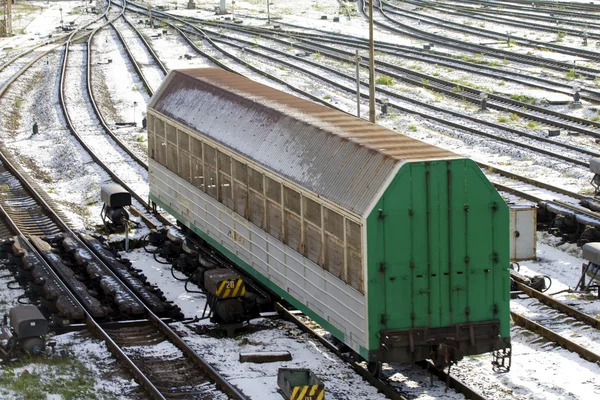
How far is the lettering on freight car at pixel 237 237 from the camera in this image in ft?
60.9

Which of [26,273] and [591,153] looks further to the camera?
[591,153]

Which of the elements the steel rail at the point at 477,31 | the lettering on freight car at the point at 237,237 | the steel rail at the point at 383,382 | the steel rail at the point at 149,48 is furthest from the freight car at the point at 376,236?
the steel rail at the point at 477,31

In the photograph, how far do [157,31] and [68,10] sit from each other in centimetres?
2339

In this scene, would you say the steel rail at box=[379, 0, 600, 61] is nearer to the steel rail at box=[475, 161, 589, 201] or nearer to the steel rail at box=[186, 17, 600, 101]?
the steel rail at box=[186, 17, 600, 101]

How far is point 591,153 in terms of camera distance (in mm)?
30328

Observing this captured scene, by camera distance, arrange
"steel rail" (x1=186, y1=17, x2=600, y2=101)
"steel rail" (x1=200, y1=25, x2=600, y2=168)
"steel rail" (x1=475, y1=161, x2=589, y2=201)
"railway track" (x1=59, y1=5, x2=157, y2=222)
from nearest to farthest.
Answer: "steel rail" (x1=475, y1=161, x2=589, y2=201) < "railway track" (x1=59, y1=5, x2=157, y2=222) < "steel rail" (x1=200, y1=25, x2=600, y2=168) < "steel rail" (x1=186, y1=17, x2=600, y2=101)

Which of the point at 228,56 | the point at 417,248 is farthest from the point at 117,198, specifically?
the point at 228,56

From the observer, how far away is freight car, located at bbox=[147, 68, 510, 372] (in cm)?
1397

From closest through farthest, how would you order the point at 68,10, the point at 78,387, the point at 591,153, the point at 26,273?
the point at 78,387 < the point at 26,273 < the point at 591,153 < the point at 68,10

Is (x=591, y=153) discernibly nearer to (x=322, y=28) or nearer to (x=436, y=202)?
(x=436, y=202)

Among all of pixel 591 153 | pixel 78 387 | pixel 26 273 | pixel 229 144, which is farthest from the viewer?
pixel 591 153

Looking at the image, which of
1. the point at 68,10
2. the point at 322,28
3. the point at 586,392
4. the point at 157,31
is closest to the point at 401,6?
the point at 322,28

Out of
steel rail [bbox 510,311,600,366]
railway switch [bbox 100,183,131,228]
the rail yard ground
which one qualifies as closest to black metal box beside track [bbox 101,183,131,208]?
railway switch [bbox 100,183,131,228]

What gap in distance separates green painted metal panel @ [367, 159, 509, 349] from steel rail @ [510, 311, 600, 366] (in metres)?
2.15
